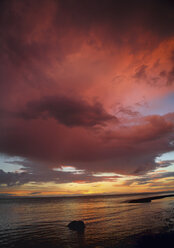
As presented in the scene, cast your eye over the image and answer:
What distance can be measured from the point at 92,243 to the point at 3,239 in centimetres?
1297

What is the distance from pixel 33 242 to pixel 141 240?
14.1 meters

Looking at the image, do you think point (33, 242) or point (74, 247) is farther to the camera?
point (33, 242)

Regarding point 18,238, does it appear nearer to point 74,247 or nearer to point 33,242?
point 33,242

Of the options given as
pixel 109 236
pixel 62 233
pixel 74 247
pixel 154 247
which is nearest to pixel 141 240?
pixel 154 247

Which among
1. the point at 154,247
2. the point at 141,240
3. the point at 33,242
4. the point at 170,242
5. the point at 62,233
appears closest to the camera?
the point at 154,247

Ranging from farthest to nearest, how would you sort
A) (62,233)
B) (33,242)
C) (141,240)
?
(62,233)
(33,242)
(141,240)

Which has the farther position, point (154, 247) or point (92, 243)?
point (92, 243)

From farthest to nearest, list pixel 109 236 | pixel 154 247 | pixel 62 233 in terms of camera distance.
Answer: pixel 62 233 → pixel 109 236 → pixel 154 247

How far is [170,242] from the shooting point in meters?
17.8

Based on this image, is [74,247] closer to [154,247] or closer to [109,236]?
[109,236]

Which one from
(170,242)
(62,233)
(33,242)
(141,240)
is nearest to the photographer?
(170,242)

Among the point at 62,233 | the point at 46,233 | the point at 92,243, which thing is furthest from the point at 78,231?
the point at 92,243

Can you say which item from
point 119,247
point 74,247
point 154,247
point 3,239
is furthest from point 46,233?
point 154,247

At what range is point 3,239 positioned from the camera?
21.9m
